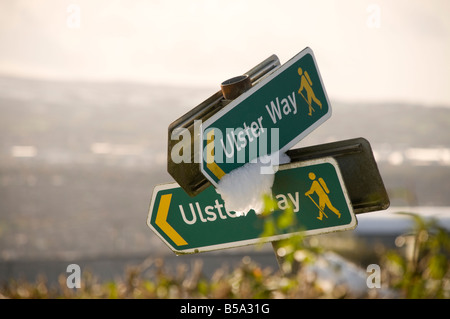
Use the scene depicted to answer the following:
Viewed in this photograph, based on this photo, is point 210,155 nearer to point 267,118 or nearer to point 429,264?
point 267,118

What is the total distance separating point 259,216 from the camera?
1.53 metres

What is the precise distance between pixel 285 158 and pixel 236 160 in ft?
0.62

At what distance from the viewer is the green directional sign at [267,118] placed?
1342 mm

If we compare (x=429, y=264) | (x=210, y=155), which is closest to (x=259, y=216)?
(x=210, y=155)

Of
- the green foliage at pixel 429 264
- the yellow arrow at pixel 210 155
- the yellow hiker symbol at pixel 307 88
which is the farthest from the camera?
the green foliage at pixel 429 264

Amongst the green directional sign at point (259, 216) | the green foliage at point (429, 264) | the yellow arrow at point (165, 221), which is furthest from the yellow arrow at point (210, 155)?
the green foliage at point (429, 264)

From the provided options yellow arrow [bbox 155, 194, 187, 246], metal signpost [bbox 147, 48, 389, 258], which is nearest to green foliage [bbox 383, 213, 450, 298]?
metal signpost [bbox 147, 48, 389, 258]

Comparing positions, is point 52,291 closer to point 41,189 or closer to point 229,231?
point 229,231

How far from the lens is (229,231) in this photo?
158cm

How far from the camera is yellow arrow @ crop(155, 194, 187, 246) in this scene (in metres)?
1.64

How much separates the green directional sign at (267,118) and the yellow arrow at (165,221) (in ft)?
1.09

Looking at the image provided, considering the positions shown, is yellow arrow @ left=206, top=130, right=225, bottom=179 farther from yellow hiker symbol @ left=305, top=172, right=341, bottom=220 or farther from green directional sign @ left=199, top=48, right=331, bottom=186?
yellow hiker symbol @ left=305, top=172, right=341, bottom=220

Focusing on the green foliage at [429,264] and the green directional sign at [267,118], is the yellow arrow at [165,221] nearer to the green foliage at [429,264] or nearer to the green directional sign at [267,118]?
the green directional sign at [267,118]

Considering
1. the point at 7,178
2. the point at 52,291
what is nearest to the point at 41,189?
the point at 7,178
